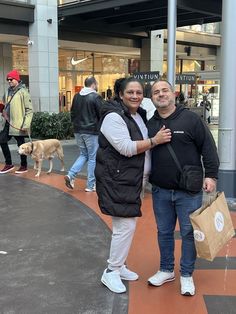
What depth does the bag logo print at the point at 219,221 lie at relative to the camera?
3.55 m

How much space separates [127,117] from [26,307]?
1.72 meters

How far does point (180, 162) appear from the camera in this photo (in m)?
3.62

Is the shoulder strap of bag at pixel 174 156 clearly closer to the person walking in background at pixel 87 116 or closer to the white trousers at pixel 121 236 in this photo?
the white trousers at pixel 121 236

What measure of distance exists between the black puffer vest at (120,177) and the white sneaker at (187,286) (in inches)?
27.7

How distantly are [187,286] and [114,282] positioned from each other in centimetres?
62

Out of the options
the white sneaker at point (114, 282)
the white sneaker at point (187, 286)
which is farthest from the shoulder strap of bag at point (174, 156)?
the white sneaker at point (114, 282)

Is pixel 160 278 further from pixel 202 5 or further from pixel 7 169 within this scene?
pixel 202 5

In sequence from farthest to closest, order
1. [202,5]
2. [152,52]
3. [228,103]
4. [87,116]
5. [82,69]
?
[82,69] < [152,52] < [202,5] < [87,116] < [228,103]

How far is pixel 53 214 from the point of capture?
20.9 feet

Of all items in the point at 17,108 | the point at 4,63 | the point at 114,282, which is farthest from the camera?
the point at 4,63

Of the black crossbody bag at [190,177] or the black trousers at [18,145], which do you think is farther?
the black trousers at [18,145]

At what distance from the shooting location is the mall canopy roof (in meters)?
14.0

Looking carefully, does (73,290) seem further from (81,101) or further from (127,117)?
(81,101)

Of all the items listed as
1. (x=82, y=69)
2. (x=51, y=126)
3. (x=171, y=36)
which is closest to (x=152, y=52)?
(x=82, y=69)
